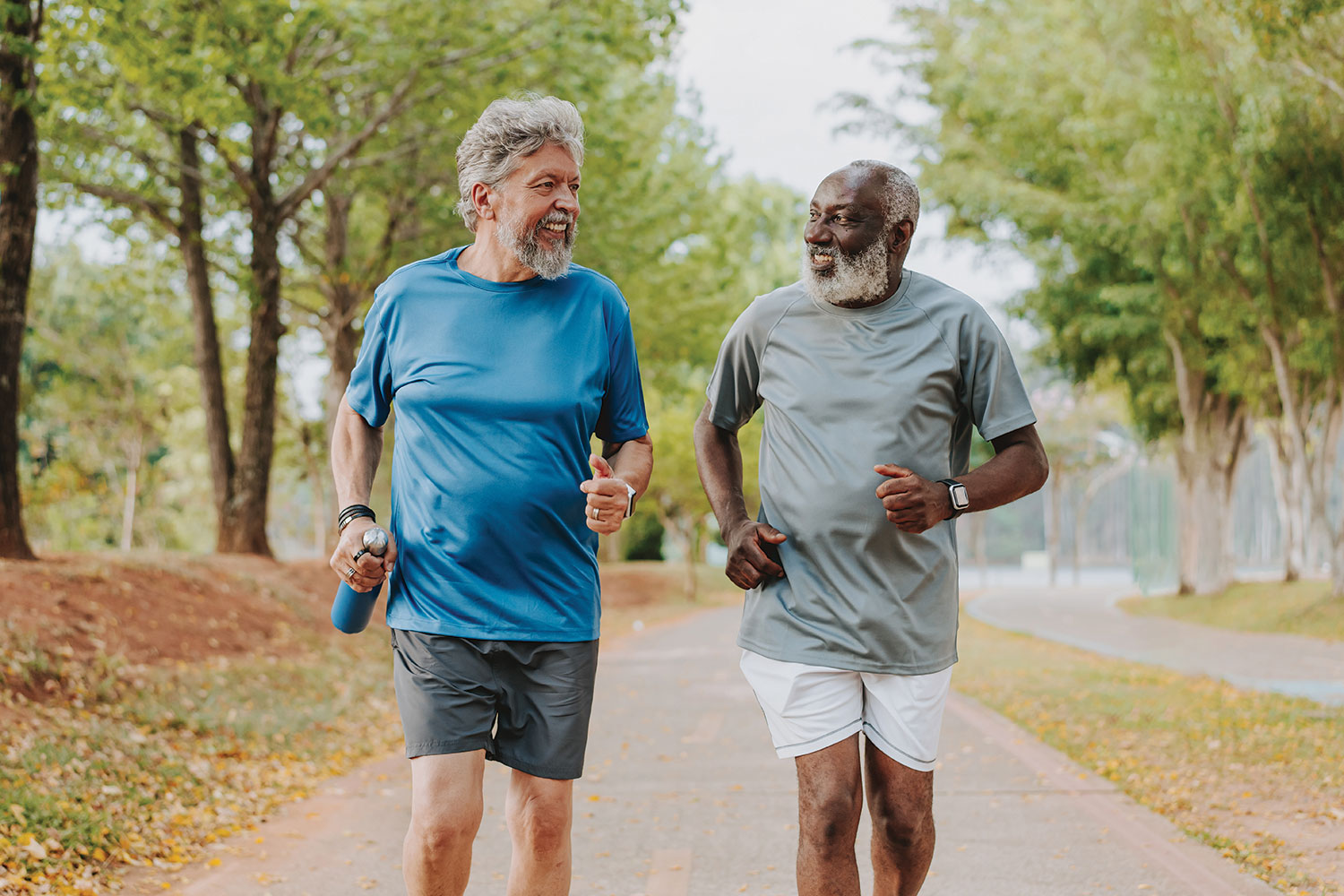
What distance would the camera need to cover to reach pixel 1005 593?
41719mm

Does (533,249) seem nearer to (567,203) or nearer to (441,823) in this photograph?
(567,203)

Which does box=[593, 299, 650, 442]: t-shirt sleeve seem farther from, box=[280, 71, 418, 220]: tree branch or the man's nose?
box=[280, 71, 418, 220]: tree branch

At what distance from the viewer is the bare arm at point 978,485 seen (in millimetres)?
3375

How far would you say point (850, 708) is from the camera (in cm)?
357

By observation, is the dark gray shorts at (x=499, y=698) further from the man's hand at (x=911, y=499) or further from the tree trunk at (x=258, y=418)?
the tree trunk at (x=258, y=418)

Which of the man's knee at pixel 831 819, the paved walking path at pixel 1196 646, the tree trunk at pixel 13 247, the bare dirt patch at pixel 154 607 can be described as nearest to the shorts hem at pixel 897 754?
the man's knee at pixel 831 819

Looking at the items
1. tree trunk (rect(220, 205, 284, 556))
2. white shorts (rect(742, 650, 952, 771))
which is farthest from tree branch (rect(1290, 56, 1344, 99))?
white shorts (rect(742, 650, 952, 771))

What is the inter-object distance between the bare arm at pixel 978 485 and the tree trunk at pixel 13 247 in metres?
9.64

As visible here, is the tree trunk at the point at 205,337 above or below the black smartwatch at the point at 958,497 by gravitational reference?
above

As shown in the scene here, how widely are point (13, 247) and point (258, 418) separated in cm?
626

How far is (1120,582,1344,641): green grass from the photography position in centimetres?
1914

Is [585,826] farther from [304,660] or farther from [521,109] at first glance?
[304,660]

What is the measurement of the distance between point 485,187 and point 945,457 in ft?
4.72

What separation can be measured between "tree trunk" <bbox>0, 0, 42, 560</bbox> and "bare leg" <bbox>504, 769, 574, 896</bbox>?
9.10 metres
